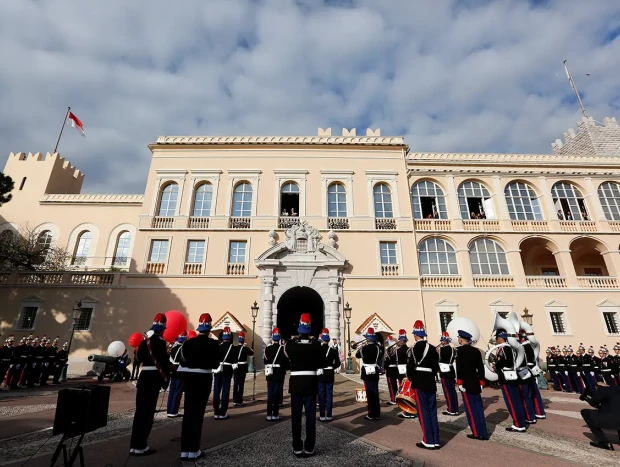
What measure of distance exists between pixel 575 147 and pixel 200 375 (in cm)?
5516

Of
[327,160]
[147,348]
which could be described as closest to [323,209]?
[327,160]

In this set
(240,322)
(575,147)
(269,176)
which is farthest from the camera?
(575,147)

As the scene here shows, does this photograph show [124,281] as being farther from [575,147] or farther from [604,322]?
[575,147]

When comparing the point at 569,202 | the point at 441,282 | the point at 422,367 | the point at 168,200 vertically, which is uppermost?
the point at 569,202

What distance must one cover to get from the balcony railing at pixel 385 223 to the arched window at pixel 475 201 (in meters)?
5.60

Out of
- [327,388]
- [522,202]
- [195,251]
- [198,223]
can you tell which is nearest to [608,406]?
[327,388]

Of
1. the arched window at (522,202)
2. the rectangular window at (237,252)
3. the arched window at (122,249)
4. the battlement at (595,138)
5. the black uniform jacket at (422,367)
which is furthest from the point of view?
the battlement at (595,138)

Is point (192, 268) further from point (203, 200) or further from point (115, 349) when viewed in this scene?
point (115, 349)

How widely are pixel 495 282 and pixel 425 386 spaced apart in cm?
1914

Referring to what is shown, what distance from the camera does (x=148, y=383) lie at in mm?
5867

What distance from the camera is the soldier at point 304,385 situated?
18.1ft

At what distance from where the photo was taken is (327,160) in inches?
1001

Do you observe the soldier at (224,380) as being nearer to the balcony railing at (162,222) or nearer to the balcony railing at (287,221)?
the balcony railing at (287,221)

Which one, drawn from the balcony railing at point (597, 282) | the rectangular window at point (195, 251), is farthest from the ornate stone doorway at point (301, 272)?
the balcony railing at point (597, 282)
